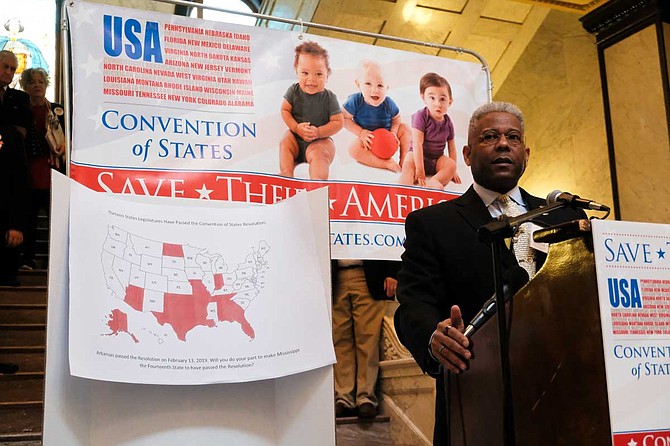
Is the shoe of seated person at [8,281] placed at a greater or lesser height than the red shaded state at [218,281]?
greater

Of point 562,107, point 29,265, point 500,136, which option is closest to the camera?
point 500,136

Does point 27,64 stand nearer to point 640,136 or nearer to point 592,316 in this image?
point 640,136

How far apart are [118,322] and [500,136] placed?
1.11 metres

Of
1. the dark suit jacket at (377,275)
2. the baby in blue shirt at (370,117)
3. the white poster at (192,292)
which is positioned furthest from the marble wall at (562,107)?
the white poster at (192,292)

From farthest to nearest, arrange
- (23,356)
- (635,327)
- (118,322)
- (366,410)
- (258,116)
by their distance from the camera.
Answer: (23,356)
(366,410)
(258,116)
(118,322)
(635,327)

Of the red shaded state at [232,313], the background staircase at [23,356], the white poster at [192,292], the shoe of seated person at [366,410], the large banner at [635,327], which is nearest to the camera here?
the large banner at [635,327]

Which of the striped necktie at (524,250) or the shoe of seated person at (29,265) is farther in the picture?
the shoe of seated person at (29,265)

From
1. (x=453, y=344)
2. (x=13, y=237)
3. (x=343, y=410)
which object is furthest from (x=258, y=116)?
(x=13, y=237)

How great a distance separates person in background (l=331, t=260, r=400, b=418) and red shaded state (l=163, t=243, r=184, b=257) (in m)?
2.40

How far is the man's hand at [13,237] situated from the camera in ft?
15.4

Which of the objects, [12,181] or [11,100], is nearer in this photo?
[12,181]

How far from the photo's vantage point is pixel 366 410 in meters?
4.24

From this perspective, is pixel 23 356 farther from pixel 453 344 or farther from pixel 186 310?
pixel 453 344

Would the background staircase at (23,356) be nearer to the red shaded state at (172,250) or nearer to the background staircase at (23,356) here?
the background staircase at (23,356)
